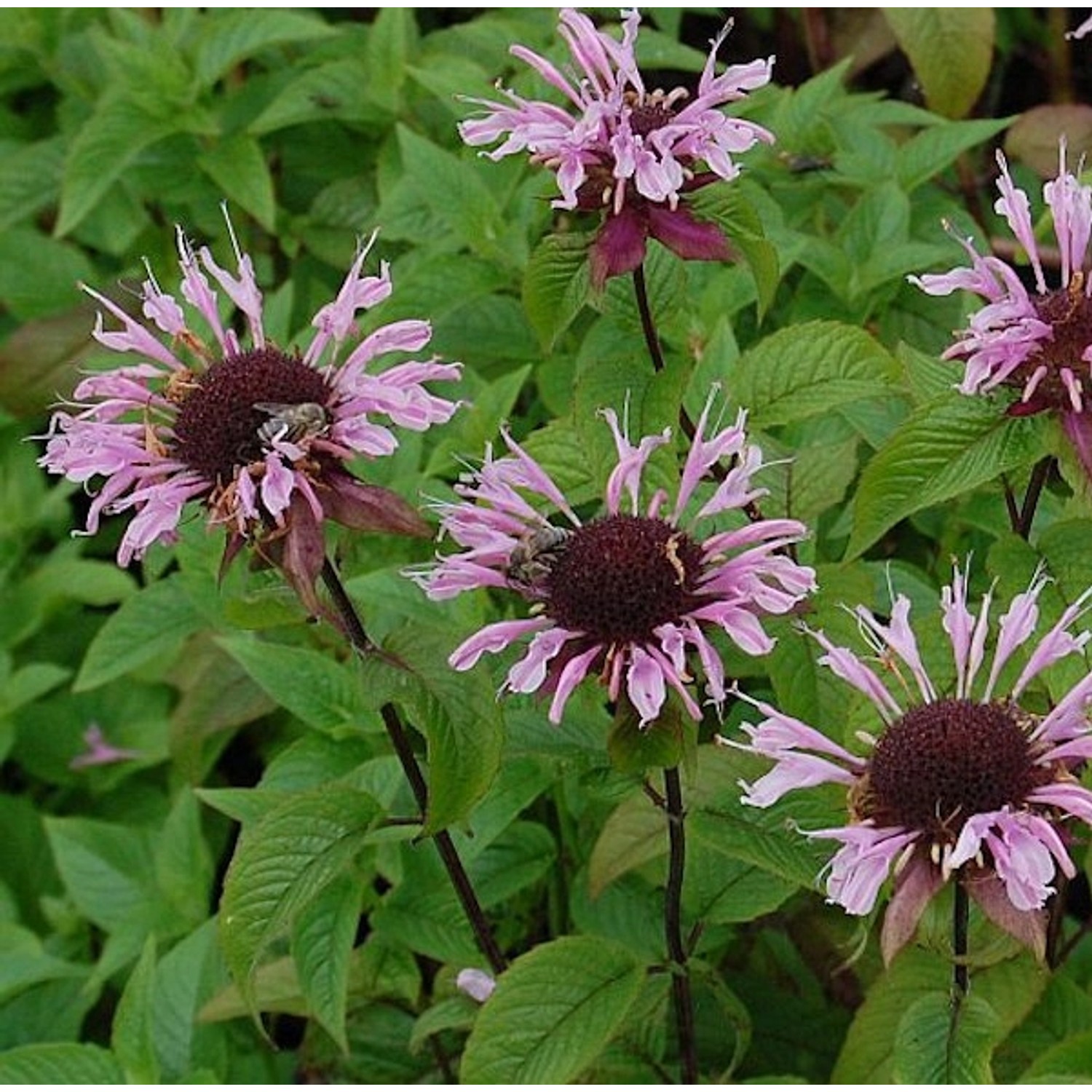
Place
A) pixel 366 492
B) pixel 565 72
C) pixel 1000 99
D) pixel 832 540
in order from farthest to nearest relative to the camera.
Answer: pixel 1000 99, pixel 565 72, pixel 832 540, pixel 366 492

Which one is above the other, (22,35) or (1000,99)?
(22,35)

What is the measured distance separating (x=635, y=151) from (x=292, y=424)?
0.25 m

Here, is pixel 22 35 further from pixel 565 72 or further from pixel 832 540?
pixel 832 540

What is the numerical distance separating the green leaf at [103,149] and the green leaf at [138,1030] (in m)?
0.85

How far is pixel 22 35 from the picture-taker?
2123 millimetres

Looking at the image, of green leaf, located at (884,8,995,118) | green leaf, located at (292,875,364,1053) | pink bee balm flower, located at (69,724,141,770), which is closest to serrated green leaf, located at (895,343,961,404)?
green leaf, located at (292,875,364,1053)

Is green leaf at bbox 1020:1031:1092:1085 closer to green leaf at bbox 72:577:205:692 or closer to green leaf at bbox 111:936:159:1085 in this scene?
green leaf at bbox 111:936:159:1085

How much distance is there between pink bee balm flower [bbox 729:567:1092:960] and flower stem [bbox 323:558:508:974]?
0.22m

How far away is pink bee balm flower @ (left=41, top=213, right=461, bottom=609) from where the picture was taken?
96cm

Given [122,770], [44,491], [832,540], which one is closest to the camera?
[832,540]

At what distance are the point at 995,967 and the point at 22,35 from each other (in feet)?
5.20

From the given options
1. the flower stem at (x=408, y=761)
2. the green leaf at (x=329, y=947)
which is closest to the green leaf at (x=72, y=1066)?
the green leaf at (x=329, y=947)

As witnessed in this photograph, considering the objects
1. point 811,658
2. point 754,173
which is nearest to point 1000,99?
point 754,173

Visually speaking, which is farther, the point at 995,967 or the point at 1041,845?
the point at 995,967
